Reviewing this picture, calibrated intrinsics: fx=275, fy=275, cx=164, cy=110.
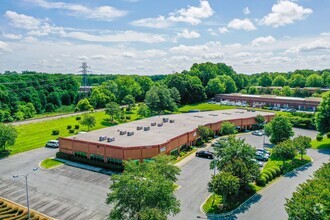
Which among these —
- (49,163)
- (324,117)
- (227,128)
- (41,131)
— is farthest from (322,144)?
(41,131)

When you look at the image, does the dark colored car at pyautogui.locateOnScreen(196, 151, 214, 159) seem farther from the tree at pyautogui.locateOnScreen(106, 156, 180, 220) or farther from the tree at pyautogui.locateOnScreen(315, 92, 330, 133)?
the tree at pyautogui.locateOnScreen(315, 92, 330, 133)

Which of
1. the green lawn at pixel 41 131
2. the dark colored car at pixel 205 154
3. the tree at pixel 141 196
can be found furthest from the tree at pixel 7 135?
the tree at pixel 141 196

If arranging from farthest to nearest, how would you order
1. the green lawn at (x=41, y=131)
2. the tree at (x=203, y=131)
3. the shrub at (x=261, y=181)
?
the green lawn at (x=41, y=131) → the tree at (x=203, y=131) → the shrub at (x=261, y=181)

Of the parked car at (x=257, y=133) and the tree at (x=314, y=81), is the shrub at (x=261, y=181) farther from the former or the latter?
the tree at (x=314, y=81)

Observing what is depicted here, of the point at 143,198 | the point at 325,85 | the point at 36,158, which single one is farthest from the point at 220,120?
the point at 325,85

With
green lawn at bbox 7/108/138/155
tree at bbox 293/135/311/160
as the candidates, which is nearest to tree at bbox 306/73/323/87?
green lawn at bbox 7/108/138/155

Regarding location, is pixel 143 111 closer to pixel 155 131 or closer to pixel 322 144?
pixel 155 131
